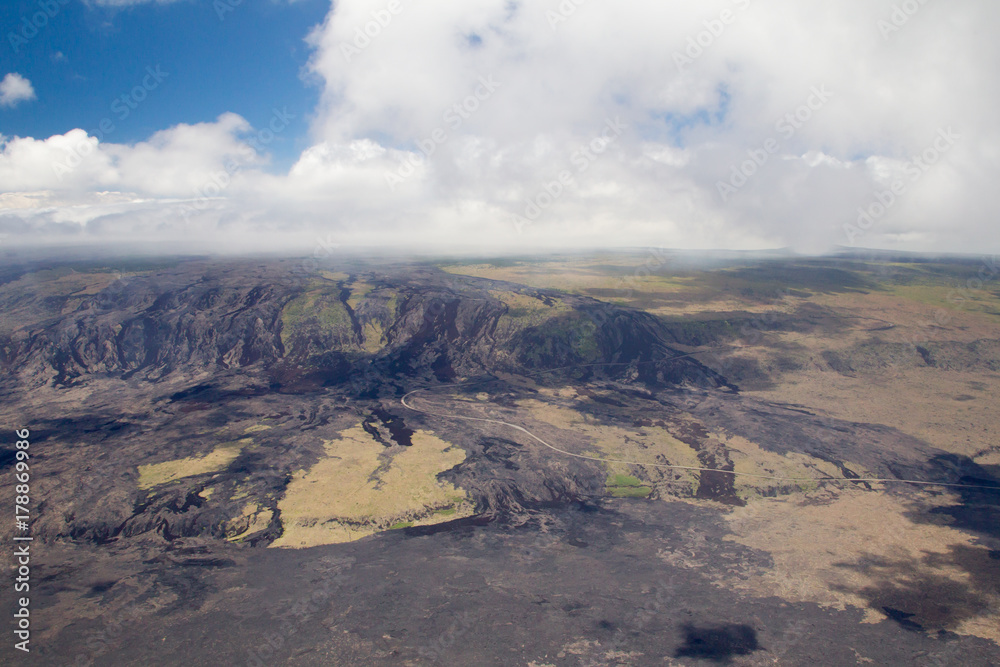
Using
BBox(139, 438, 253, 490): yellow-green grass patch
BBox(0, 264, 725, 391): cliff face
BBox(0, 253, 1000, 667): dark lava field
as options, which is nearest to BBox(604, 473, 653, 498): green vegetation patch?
BBox(0, 253, 1000, 667): dark lava field

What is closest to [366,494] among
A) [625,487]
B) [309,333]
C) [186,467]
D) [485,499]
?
[485,499]

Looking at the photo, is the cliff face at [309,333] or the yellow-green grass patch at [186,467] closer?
the yellow-green grass patch at [186,467]

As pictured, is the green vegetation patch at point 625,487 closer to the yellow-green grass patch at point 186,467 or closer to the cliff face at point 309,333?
the cliff face at point 309,333

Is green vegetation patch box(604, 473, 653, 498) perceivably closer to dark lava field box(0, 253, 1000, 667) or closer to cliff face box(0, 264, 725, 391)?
dark lava field box(0, 253, 1000, 667)

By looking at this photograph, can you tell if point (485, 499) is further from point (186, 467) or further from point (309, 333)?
point (309, 333)

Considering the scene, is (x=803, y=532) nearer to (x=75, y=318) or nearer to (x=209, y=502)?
(x=209, y=502)

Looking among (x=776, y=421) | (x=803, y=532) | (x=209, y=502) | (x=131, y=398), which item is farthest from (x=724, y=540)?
(x=131, y=398)

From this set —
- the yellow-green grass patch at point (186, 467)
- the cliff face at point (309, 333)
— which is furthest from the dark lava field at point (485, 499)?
the cliff face at point (309, 333)

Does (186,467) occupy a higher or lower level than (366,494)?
higher
